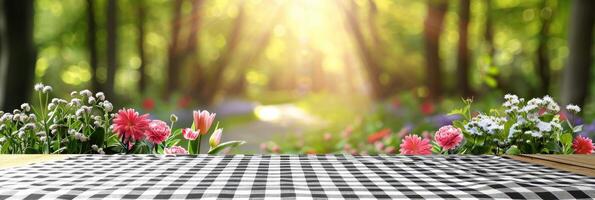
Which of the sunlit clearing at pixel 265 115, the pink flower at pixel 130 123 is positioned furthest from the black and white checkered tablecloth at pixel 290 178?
the sunlit clearing at pixel 265 115

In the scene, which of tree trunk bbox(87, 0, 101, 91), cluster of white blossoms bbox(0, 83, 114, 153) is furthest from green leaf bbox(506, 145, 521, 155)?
tree trunk bbox(87, 0, 101, 91)

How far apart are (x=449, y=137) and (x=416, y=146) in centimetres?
25

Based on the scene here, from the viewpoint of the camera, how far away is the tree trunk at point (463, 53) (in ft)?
26.3

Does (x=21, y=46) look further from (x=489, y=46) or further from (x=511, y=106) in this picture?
(x=489, y=46)

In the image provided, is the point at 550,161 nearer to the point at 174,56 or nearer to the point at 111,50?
the point at 111,50

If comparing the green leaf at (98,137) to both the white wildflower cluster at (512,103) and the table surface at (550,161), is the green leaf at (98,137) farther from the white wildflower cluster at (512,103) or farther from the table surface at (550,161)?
the white wildflower cluster at (512,103)

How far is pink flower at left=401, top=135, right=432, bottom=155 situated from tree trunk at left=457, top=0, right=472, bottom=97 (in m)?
5.53

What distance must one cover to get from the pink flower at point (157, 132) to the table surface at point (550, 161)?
517 mm

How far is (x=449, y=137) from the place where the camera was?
2.38 meters

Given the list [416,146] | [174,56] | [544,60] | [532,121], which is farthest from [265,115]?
[532,121]

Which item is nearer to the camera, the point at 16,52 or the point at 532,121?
the point at 532,121

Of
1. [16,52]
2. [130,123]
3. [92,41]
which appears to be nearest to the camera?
[130,123]

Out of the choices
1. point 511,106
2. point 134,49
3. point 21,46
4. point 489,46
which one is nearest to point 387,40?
point 489,46

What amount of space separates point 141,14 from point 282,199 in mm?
11587
